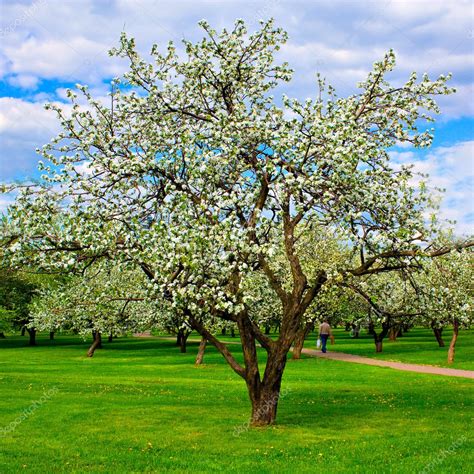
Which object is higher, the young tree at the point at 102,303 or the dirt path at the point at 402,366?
the young tree at the point at 102,303

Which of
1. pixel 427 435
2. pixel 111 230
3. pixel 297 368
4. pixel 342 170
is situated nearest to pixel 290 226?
pixel 342 170

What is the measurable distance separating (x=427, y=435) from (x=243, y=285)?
6.25 m

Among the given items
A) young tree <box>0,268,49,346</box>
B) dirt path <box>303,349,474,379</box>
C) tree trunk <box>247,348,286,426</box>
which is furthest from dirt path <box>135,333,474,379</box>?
young tree <box>0,268,49,346</box>

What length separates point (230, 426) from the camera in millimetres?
17312

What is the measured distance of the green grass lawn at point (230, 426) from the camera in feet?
43.4

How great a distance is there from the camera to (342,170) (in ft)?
48.1

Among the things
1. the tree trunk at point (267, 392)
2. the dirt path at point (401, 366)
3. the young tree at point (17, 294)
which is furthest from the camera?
the young tree at point (17, 294)

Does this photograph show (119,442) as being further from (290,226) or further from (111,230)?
(290,226)

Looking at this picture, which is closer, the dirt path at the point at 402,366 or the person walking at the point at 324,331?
the dirt path at the point at 402,366

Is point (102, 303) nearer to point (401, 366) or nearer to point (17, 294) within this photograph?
point (401, 366)

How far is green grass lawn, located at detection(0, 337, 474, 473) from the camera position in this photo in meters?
13.2

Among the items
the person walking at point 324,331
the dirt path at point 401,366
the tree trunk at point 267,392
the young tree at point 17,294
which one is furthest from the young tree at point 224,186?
the young tree at point 17,294

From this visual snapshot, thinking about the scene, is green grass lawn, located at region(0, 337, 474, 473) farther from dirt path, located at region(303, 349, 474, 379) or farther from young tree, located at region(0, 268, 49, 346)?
young tree, located at region(0, 268, 49, 346)

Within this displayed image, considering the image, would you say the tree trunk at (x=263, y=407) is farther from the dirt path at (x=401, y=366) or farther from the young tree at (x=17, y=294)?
the young tree at (x=17, y=294)
